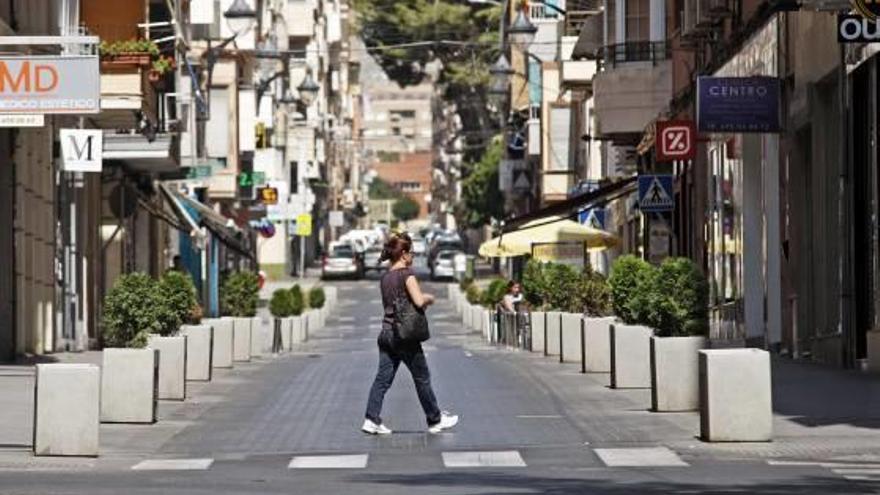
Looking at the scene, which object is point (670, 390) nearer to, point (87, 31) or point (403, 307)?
point (403, 307)

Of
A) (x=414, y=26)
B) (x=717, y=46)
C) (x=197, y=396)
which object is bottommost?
(x=197, y=396)

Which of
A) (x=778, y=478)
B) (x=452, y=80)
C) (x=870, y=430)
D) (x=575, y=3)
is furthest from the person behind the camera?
(x=452, y=80)

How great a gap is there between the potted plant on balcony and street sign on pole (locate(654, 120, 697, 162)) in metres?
8.66

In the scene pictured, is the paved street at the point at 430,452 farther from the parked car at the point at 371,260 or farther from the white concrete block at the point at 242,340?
the parked car at the point at 371,260

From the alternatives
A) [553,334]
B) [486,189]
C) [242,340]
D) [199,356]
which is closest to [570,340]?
[553,334]

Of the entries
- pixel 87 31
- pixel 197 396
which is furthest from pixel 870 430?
pixel 87 31

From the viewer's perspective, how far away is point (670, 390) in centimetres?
2348

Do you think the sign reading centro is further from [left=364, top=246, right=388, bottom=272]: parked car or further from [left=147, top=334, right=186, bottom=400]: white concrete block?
[left=364, top=246, right=388, bottom=272]: parked car

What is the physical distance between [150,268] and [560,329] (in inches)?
888

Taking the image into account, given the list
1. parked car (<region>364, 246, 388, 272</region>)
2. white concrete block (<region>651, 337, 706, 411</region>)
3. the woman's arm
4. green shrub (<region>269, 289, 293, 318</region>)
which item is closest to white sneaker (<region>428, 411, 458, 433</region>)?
the woman's arm

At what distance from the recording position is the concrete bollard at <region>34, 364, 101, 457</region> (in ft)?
63.4

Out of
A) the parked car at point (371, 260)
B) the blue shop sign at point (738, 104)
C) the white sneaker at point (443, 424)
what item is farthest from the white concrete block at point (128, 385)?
the parked car at point (371, 260)

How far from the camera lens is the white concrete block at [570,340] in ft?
123

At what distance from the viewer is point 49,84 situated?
26719 millimetres
